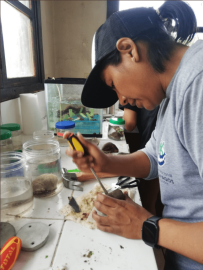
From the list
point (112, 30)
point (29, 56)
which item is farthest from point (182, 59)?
point (29, 56)

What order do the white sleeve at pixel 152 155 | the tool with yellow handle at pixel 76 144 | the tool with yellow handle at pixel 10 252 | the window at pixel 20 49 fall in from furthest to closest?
the window at pixel 20 49
the white sleeve at pixel 152 155
the tool with yellow handle at pixel 76 144
the tool with yellow handle at pixel 10 252

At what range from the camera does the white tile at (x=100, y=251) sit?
1.28 ft

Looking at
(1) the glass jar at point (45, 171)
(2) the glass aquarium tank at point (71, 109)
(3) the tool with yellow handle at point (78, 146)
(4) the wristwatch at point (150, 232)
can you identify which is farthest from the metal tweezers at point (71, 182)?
(2) the glass aquarium tank at point (71, 109)

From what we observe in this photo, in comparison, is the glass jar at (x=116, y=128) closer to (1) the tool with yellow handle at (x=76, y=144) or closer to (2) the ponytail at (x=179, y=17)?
(1) the tool with yellow handle at (x=76, y=144)

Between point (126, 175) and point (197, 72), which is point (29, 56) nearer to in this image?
point (126, 175)

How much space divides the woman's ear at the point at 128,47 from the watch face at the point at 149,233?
424 millimetres

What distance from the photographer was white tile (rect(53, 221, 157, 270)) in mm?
389

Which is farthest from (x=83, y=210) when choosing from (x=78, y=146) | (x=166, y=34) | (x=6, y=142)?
(x=166, y=34)

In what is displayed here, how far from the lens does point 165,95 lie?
1.86 ft

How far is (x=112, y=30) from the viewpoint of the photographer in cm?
49

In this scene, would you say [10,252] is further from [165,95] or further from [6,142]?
[165,95]

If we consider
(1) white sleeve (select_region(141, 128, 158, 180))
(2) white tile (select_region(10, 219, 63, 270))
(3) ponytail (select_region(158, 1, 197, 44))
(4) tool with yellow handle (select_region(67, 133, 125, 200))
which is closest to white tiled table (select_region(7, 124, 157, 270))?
(2) white tile (select_region(10, 219, 63, 270))

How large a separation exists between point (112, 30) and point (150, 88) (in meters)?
0.19

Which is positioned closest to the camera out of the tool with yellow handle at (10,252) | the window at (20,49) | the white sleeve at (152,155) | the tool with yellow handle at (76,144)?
the tool with yellow handle at (10,252)
